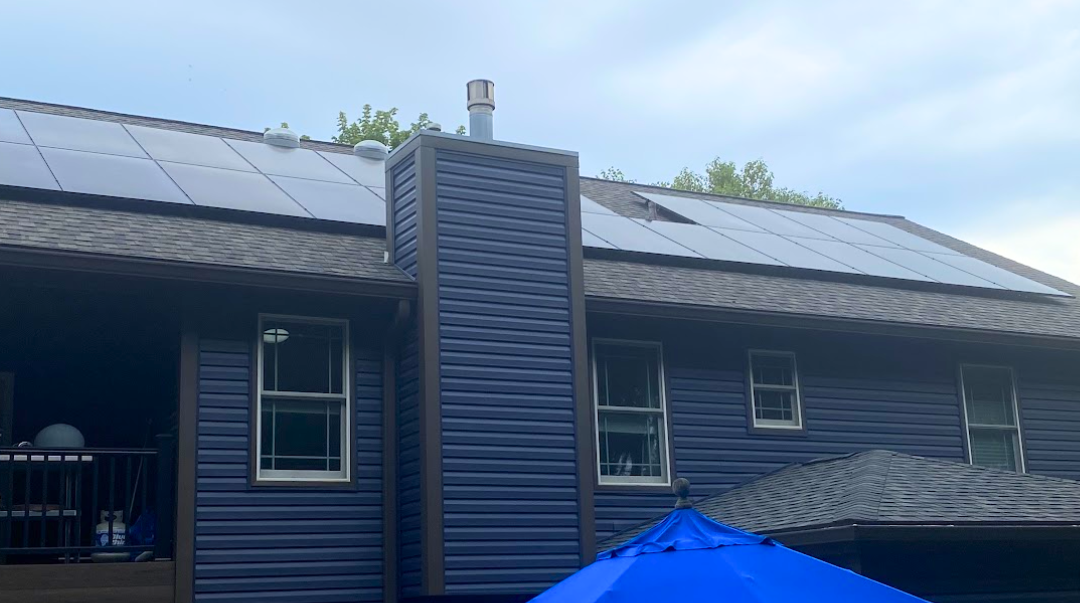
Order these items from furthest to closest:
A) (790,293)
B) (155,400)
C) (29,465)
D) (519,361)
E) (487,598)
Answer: (790,293) → (155,400) → (519,361) → (487,598) → (29,465)

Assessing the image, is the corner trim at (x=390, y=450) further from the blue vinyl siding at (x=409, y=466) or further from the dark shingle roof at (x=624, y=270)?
the dark shingle roof at (x=624, y=270)

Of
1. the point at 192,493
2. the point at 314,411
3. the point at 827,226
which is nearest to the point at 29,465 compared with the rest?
the point at 192,493

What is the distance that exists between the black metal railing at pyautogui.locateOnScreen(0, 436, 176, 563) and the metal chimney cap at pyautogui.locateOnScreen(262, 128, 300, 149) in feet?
16.9

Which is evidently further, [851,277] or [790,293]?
[851,277]

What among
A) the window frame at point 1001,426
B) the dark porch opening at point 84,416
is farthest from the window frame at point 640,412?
the dark porch opening at point 84,416

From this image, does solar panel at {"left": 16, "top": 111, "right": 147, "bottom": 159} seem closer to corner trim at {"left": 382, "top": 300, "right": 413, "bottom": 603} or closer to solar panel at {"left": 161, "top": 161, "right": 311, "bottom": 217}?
solar panel at {"left": 161, "top": 161, "right": 311, "bottom": 217}

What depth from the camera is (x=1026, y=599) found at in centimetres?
1169

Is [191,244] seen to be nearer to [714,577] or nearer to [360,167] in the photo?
[360,167]

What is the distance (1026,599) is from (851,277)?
4.72 m

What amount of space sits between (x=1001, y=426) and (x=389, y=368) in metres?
7.39

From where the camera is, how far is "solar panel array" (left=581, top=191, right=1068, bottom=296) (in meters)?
14.9

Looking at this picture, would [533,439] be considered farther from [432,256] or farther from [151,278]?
[151,278]

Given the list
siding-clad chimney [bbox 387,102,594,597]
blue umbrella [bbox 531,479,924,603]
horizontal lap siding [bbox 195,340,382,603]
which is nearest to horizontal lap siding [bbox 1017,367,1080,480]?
siding-clad chimney [bbox 387,102,594,597]

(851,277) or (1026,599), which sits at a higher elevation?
(851,277)
